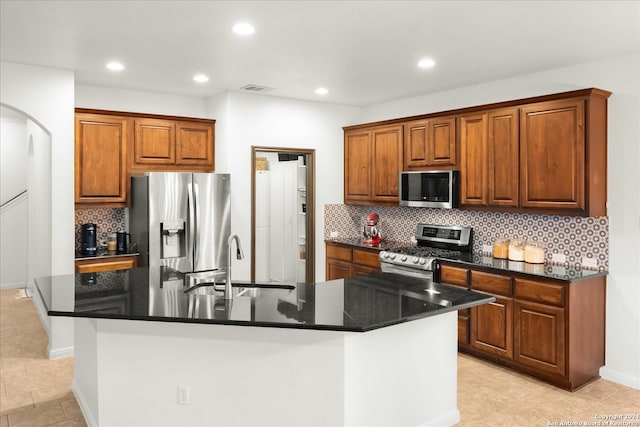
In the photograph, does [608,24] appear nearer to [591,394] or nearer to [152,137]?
[591,394]

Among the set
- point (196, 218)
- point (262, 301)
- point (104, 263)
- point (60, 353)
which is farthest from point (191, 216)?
point (262, 301)

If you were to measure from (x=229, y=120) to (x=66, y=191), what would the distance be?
5.96 feet

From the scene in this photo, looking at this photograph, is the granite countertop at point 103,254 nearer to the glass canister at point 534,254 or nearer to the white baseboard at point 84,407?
the white baseboard at point 84,407

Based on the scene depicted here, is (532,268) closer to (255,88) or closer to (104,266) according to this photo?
(255,88)

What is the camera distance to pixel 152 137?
5.35 m

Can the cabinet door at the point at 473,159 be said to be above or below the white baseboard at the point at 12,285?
above

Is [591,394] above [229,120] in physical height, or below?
below

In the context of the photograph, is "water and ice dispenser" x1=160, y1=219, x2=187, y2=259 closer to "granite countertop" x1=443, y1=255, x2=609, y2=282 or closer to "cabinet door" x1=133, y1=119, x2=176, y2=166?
"cabinet door" x1=133, y1=119, x2=176, y2=166

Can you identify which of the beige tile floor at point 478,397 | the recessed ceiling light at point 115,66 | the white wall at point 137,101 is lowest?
the beige tile floor at point 478,397

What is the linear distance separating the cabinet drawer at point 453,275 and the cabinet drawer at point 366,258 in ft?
3.12

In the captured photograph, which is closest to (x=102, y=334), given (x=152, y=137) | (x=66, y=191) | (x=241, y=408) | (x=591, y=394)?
(x=241, y=408)

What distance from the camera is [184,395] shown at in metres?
2.72

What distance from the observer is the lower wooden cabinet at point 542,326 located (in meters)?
3.78

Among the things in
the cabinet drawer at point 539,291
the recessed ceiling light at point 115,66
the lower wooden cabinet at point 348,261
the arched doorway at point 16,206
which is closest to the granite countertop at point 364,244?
the lower wooden cabinet at point 348,261
